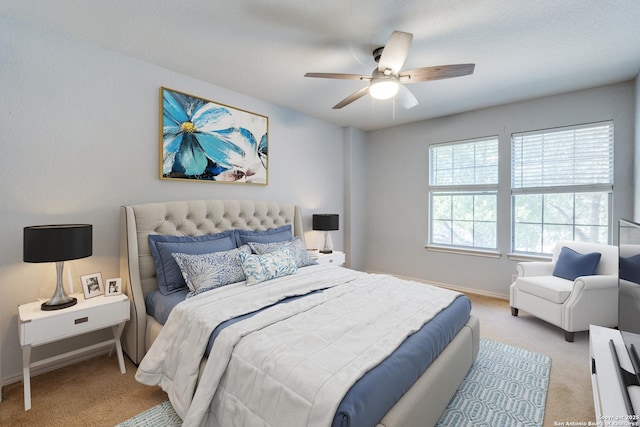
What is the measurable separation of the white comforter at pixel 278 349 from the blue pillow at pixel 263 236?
76cm

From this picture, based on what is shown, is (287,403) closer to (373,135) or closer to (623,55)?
(623,55)

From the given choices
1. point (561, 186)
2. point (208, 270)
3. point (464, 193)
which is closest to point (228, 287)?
point (208, 270)

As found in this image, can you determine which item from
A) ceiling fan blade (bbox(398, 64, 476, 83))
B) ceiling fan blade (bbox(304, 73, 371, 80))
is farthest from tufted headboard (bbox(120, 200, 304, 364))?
ceiling fan blade (bbox(398, 64, 476, 83))

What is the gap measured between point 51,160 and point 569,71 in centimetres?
469

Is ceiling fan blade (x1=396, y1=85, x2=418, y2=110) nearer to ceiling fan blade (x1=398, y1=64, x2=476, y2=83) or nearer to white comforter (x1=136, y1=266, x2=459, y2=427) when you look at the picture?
ceiling fan blade (x1=398, y1=64, x2=476, y2=83)

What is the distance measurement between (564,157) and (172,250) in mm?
4465

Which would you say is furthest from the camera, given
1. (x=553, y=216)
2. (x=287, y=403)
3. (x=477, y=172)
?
(x=477, y=172)

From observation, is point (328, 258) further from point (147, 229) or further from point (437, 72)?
point (437, 72)

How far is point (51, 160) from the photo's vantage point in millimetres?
2213

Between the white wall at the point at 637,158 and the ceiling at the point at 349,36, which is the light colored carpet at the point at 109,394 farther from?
the ceiling at the point at 349,36

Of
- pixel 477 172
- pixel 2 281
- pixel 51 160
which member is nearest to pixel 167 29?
pixel 51 160

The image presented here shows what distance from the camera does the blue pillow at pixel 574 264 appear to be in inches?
114

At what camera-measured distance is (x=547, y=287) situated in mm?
2859

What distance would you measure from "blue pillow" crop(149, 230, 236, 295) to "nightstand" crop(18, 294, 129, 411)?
1.00 ft
